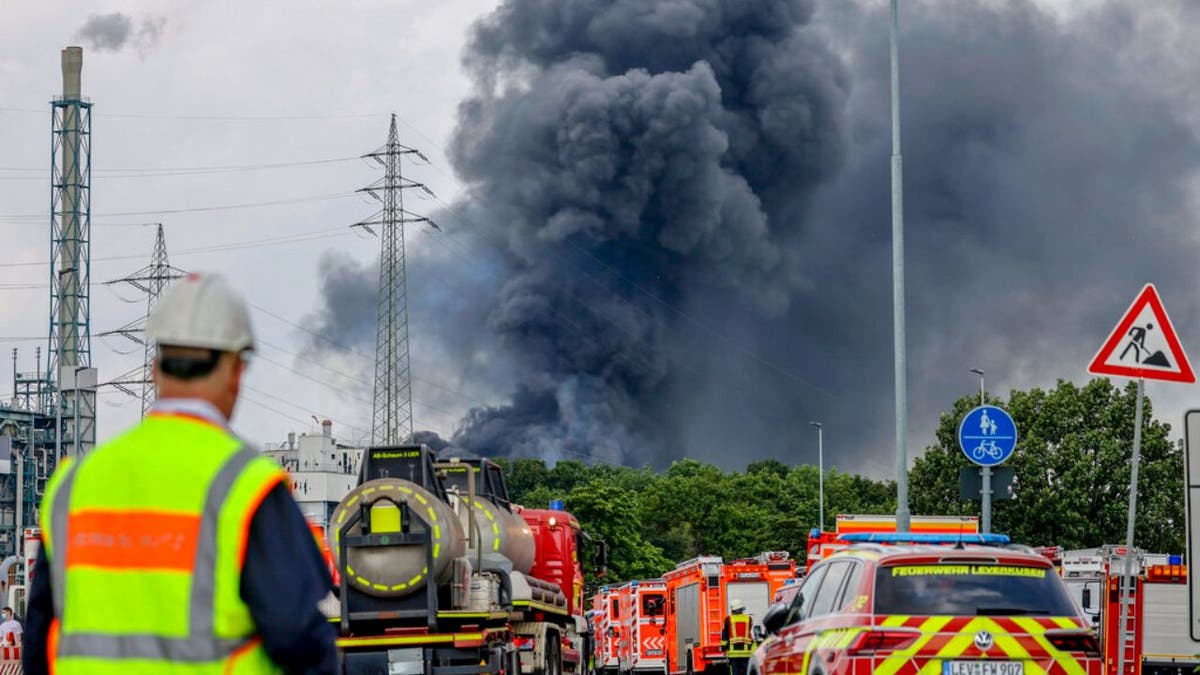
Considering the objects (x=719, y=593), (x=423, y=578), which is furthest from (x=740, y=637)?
(x=423, y=578)

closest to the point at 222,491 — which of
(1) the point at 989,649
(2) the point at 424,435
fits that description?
(1) the point at 989,649

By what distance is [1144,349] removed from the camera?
45.3ft

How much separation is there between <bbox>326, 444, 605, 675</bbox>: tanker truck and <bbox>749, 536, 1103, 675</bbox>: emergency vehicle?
8.01 m

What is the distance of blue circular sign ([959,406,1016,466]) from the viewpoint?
21.1 meters

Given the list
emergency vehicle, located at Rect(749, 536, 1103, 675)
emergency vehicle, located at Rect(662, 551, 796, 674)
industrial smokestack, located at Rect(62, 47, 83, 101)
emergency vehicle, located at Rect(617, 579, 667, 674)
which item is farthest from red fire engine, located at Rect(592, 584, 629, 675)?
industrial smokestack, located at Rect(62, 47, 83, 101)

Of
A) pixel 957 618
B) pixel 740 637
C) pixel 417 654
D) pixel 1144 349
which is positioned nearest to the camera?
pixel 957 618

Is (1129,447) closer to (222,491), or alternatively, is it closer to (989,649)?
(989,649)

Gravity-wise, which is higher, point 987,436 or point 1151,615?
point 987,436

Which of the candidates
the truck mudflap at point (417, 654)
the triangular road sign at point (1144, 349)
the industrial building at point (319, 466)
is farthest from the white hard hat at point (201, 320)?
the industrial building at point (319, 466)

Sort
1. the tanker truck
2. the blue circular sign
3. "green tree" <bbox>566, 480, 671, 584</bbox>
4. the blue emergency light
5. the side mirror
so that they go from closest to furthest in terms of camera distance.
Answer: the blue emergency light
the side mirror
the tanker truck
the blue circular sign
"green tree" <bbox>566, 480, 671, 584</bbox>

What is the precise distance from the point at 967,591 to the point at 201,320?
8806 millimetres

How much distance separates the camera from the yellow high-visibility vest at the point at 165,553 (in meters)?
4.21

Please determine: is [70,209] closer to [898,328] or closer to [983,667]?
[898,328]

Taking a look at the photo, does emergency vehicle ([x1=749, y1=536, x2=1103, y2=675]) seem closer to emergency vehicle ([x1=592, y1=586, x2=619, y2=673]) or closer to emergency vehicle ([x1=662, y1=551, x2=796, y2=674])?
emergency vehicle ([x1=662, y1=551, x2=796, y2=674])
